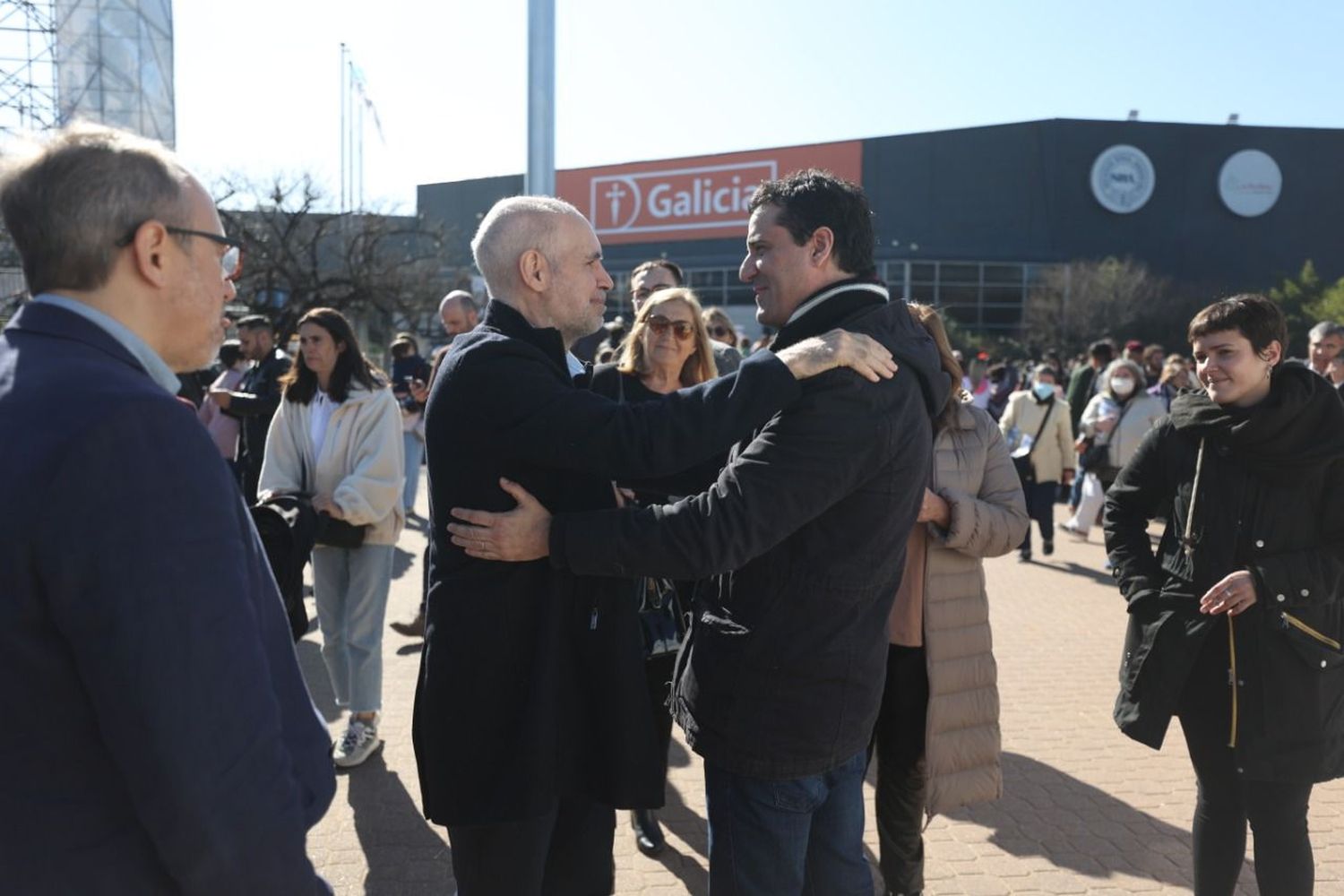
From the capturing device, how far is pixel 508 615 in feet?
7.60

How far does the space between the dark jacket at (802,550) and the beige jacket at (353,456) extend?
2.76m

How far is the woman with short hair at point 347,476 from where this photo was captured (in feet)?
16.2

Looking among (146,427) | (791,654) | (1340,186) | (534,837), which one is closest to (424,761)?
(534,837)

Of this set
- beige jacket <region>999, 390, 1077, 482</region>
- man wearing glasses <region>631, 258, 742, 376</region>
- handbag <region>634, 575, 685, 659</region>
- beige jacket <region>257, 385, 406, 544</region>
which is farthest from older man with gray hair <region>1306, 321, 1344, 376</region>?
beige jacket <region>257, 385, 406, 544</region>

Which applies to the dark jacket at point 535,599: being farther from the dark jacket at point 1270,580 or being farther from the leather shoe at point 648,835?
the leather shoe at point 648,835

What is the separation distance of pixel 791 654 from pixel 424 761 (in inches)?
35.0

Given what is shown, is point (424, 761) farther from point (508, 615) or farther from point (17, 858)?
point (17, 858)

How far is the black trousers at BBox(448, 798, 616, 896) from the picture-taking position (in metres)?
2.35

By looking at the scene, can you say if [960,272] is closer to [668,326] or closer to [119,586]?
[668,326]

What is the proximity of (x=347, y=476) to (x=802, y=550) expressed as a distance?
3151 millimetres

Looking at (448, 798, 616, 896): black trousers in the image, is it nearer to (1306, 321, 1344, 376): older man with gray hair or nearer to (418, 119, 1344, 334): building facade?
(1306, 321, 1344, 376): older man with gray hair

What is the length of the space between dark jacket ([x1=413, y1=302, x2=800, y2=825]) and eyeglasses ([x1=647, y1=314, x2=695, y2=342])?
7.65 ft

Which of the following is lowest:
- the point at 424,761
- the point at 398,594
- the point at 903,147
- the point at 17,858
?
the point at 398,594

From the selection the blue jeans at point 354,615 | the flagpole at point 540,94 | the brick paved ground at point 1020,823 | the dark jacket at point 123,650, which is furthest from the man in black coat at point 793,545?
the flagpole at point 540,94
